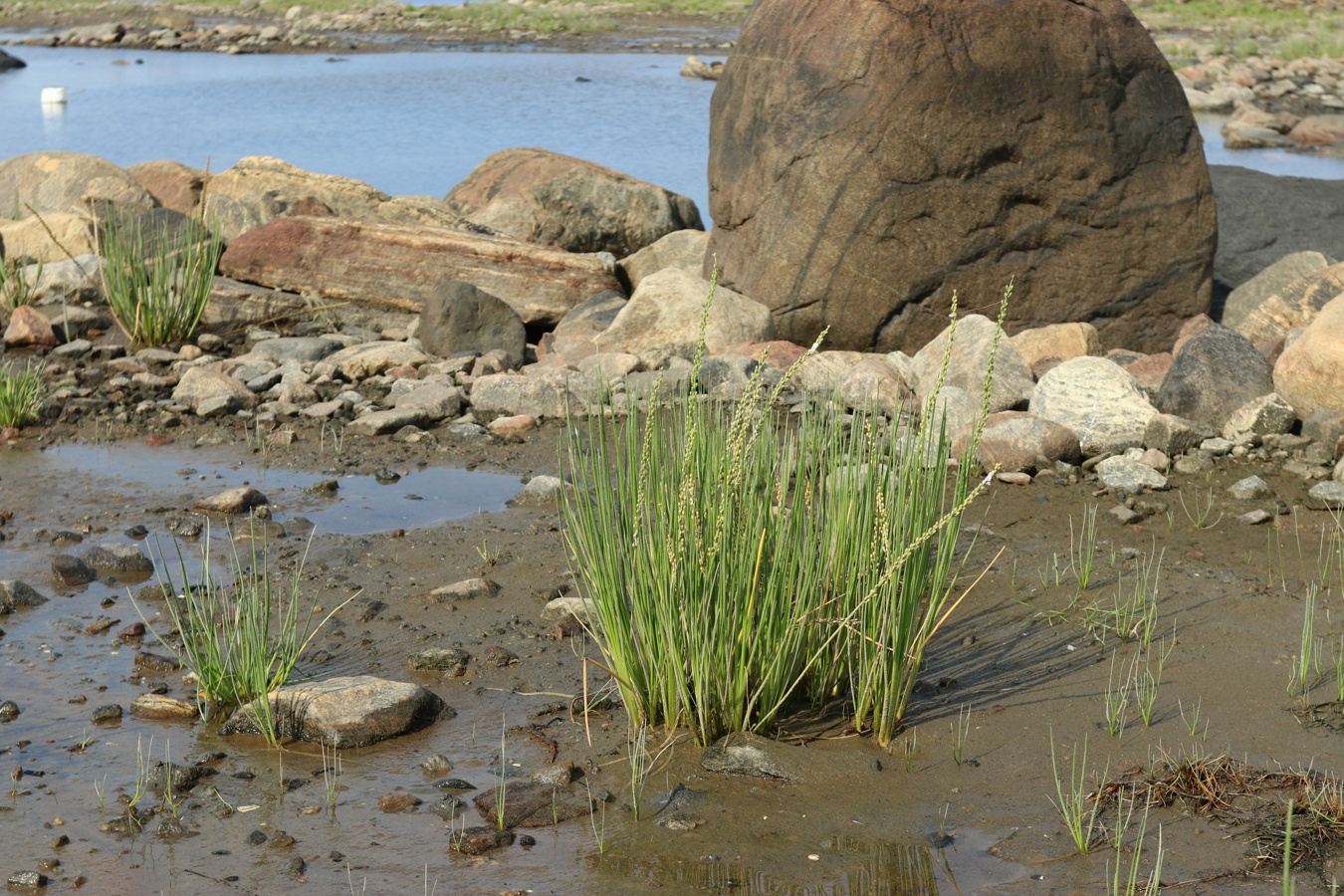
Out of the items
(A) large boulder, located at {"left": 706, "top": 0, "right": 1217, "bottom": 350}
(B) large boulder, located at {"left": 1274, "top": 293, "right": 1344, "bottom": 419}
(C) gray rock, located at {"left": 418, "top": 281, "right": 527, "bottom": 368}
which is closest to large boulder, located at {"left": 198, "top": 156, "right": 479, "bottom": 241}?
(C) gray rock, located at {"left": 418, "top": 281, "right": 527, "bottom": 368}

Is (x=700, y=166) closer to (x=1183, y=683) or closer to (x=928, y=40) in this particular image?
(x=928, y=40)

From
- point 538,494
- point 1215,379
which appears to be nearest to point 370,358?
point 538,494

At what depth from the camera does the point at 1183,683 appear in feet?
12.7

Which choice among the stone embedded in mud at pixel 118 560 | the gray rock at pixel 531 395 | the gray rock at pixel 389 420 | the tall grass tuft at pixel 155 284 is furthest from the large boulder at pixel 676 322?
the stone embedded in mud at pixel 118 560

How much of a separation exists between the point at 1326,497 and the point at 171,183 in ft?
29.0

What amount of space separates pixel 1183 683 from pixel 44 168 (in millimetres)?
9851

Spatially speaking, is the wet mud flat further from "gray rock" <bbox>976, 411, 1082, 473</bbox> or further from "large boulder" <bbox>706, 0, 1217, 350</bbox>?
"large boulder" <bbox>706, 0, 1217, 350</bbox>

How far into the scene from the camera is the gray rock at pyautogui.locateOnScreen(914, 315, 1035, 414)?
21.6 ft

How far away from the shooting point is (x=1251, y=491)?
5.57m

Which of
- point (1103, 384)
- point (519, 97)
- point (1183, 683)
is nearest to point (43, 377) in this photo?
point (1103, 384)

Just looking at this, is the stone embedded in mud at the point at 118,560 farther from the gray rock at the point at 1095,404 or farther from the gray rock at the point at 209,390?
the gray rock at the point at 1095,404

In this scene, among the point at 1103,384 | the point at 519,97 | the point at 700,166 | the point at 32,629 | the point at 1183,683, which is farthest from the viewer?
the point at 519,97

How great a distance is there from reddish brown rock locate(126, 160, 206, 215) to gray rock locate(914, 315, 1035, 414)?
6304 mm

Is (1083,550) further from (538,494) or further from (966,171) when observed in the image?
(966,171)
